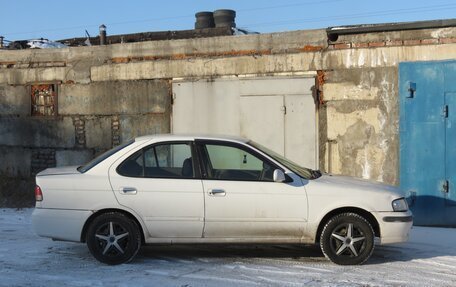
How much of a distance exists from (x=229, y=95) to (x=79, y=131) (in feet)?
11.2

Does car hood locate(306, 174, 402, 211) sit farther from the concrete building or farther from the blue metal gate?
the concrete building

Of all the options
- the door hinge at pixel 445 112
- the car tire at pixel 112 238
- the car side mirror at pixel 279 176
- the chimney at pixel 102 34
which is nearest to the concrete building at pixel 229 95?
the door hinge at pixel 445 112

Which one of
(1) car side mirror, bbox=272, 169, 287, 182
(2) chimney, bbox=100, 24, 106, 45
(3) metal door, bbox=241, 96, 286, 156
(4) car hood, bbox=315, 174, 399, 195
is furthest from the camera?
(2) chimney, bbox=100, 24, 106, 45

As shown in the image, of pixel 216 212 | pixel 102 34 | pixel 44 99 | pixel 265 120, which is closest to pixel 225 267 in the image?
pixel 216 212

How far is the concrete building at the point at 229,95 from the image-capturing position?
969 centimetres

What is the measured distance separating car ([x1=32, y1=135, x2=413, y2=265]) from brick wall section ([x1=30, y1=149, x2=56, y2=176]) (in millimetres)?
5562

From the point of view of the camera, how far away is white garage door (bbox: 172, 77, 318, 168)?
10141 millimetres

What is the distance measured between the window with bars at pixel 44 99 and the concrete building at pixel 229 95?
0.02 meters

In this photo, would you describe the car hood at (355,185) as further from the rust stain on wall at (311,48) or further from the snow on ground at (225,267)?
the rust stain on wall at (311,48)

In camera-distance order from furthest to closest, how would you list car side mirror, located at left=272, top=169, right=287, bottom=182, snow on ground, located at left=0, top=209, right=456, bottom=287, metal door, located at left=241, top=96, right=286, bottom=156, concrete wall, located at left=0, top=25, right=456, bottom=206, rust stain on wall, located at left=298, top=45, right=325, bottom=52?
metal door, located at left=241, top=96, right=286, bottom=156
rust stain on wall, located at left=298, top=45, right=325, bottom=52
concrete wall, located at left=0, top=25, right=456, bottom=206
car side mirror, located at left=272, top=169, right=287, bottom=182
snow on ground, located at left=0, top=209, right=456, bottom=287

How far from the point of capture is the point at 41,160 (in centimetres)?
1200

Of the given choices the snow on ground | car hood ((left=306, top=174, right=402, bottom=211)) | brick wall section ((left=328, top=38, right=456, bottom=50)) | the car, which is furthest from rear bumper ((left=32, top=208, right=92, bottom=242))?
brick wall section ((left=328, top=38, right=456, bottom=50))

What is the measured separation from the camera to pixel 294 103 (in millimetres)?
10180

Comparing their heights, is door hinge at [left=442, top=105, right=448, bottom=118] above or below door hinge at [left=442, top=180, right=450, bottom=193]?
above
